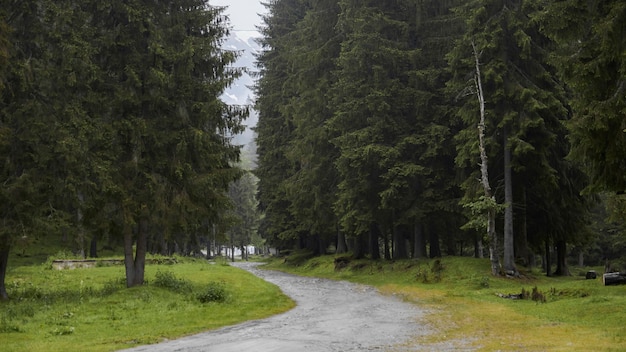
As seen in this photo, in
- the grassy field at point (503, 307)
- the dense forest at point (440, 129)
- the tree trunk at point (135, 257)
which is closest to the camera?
the grassy field at point (503, 307)

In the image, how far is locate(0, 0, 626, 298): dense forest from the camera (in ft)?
57.8

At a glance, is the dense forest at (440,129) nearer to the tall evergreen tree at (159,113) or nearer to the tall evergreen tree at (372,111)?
the tall evergreen tree at (372,111)

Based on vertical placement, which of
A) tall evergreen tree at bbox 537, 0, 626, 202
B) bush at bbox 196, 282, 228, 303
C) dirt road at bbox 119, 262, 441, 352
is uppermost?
tall evergreen tree at bbox 537, 0, 626, 202

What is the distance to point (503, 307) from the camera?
60.2 feet

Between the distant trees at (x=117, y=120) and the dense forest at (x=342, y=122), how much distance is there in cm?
7

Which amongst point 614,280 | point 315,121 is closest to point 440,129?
point 315,121

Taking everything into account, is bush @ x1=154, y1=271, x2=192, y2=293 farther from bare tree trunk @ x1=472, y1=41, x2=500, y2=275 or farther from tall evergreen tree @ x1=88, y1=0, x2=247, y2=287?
bare tree trunk @ x1=472, y1=41, x2=500, y2=275

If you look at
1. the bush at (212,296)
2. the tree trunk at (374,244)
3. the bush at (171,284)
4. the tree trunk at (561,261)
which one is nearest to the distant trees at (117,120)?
the bush at (171,284)

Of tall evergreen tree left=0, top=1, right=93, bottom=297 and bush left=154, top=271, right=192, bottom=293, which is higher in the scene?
tall evergreen tree left=0, top=1, right=93, bottom=297

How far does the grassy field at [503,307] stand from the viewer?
12007mm

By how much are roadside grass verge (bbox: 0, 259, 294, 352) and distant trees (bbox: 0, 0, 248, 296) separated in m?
2.11

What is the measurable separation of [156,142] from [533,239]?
21843 mm

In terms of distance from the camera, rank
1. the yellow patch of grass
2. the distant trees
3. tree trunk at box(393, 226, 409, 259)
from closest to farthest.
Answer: the yellow patch of grass < the distant trees < tree trunk at box(393, 226, 409, 259)

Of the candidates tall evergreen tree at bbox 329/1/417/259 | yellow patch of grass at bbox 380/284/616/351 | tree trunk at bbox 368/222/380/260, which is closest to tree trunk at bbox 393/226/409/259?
tall evergreen tree at bbox 329/1/417/259
